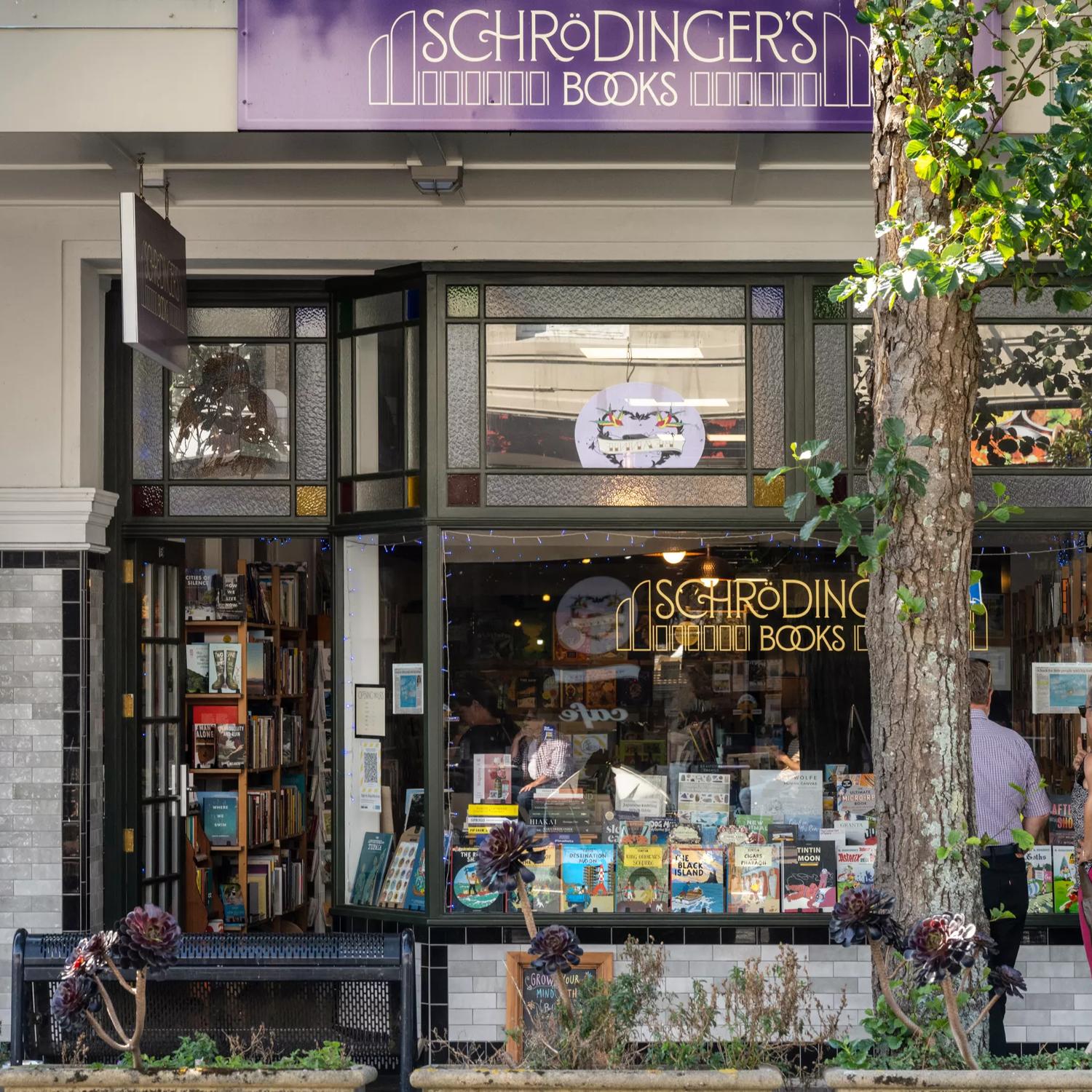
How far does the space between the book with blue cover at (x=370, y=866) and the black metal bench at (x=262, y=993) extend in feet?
5.49

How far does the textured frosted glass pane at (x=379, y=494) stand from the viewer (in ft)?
23.3

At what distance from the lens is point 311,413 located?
24.1 feet

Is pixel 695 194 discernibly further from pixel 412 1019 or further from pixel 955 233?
pixel 412 1019

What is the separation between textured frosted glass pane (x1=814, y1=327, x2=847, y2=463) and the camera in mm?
7012

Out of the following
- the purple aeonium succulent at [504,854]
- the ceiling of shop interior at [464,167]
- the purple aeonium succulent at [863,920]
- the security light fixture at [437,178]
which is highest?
the ceiling of shop interior at [464,167]

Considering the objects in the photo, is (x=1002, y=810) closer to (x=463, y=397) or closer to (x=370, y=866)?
(x=370, y=866)

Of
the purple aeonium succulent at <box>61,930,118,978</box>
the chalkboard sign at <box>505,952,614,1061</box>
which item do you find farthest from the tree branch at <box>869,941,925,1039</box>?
the chalkboard sign at <box>505,952,614,1061</box>

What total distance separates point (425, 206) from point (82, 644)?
8.62 ft

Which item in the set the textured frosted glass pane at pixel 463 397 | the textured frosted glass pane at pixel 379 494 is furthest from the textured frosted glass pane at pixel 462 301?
the textured frosted glass pane at pixel 379 494

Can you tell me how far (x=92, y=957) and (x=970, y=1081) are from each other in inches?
98.8

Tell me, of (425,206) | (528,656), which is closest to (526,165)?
(425,206)

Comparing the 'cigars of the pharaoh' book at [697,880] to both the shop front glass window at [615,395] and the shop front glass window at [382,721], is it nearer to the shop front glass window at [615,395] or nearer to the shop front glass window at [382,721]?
the shop front glass window at [382,721]

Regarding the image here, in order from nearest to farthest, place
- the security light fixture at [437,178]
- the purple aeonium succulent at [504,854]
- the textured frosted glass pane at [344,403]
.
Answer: the purple aeonium succulent at [504,854] → the security light fixture at [437,178] → the textured frosted glass pane at [344,403]

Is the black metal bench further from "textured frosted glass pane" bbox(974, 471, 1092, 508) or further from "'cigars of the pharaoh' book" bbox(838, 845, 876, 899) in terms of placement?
"textured frosted glass pane" bbox(974, 471, 1092, 508)
